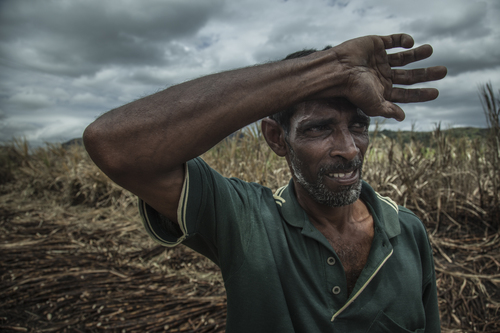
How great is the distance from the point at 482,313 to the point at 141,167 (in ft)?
11.4

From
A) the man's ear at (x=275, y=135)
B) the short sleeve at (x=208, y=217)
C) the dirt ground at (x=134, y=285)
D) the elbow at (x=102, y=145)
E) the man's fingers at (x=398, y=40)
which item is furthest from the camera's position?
the dirt ground at (x=134, y=285)

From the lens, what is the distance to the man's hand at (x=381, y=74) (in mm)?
1406

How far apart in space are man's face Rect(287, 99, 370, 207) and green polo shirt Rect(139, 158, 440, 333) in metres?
0.20

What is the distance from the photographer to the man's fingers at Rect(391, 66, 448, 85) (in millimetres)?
1555

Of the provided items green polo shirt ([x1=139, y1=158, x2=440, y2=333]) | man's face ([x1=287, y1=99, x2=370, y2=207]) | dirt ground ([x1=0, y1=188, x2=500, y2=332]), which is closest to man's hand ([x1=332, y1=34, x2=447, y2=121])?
man's face ([x1=287, y1=99, x2=370, y2=207])

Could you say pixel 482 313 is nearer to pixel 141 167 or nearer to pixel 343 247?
pixel 343 247

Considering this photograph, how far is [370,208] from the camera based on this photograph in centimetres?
186

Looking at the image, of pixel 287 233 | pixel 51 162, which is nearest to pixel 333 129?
pixel 287 233

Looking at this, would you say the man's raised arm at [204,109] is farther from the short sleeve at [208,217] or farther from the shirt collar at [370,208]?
the shirt collar at [370,208]

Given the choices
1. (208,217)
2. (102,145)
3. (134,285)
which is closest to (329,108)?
(208,217)

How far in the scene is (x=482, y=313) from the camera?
3.02m

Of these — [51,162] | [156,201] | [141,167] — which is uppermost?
[51,162]

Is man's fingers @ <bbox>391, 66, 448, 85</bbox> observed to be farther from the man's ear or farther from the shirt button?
the shirt button

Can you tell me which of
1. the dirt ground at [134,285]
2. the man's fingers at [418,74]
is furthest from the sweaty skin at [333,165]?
the dirt ground at [134,285]
